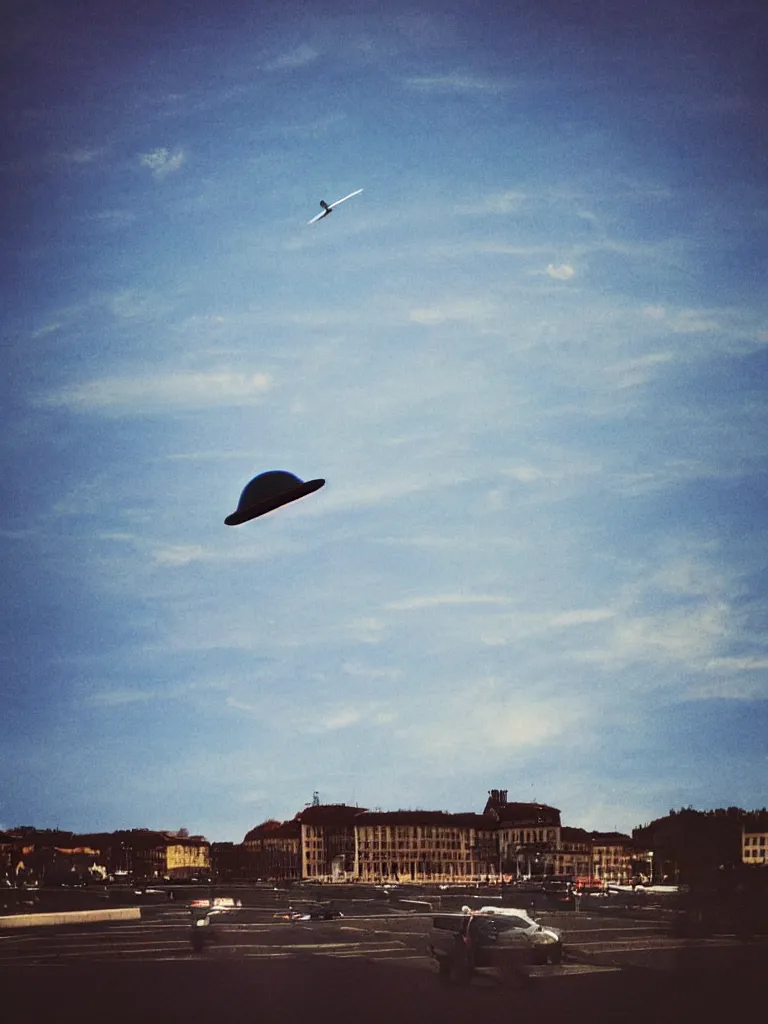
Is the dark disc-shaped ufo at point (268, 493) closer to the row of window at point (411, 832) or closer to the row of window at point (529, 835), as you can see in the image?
the row of window at point (529, 835)

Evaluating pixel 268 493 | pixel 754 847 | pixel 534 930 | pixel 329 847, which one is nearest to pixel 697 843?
pixel 754 847

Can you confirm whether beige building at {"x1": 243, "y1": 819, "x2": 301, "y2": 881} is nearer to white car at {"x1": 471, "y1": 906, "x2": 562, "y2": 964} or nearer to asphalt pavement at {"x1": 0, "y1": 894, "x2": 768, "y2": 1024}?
asphalt pavement at {"x1": 0, "y1": 894, "x2": 768, "y2": 1024}

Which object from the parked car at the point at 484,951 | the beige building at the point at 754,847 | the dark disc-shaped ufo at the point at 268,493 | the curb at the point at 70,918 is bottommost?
the curb at the point at 70,918

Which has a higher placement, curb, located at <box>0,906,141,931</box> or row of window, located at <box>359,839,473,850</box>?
row of window, located at <box>359,839,473,850</box>

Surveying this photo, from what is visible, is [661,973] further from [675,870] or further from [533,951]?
[675,870]

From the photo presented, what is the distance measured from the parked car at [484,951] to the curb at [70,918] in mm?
9385

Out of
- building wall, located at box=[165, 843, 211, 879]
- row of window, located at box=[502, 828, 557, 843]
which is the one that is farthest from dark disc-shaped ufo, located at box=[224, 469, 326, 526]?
building wall, located at box=[165, 843, 211, 879]

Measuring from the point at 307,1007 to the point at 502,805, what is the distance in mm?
5855

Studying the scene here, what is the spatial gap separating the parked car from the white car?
0.23ft

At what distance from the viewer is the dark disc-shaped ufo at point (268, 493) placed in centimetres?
796

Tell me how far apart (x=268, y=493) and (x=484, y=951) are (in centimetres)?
834

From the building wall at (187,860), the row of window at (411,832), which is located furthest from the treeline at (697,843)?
the building wall at (187,860)

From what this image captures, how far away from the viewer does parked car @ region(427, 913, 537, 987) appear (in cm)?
1387

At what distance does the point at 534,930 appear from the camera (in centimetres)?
1472
